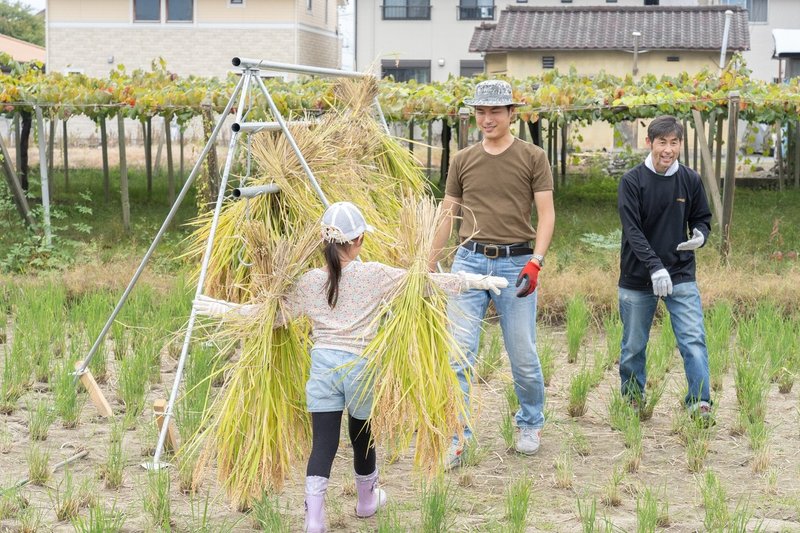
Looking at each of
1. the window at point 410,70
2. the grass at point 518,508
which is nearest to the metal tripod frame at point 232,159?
the grass at point 518,508

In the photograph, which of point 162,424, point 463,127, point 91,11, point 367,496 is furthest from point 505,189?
point 91,11

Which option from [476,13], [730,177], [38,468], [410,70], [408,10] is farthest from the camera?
[410,70]

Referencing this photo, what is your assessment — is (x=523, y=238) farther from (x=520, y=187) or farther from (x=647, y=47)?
(x=647, y=47)

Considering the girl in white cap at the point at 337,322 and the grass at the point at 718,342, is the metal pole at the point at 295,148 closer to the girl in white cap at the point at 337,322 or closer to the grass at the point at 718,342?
the girl in white cap at the point at 337,322

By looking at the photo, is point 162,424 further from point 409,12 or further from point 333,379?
point 409,12

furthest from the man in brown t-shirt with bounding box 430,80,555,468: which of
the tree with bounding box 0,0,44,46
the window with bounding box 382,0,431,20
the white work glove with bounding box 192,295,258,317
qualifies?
the tree with bounding box 0,0,44,46

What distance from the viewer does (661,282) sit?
4797 millimetres

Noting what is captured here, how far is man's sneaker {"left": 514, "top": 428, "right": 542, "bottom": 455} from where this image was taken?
4699 millimetres

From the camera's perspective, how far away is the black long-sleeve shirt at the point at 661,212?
495 cm

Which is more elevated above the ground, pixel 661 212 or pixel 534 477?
pixel 661 212

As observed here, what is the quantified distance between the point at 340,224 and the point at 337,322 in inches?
13.2

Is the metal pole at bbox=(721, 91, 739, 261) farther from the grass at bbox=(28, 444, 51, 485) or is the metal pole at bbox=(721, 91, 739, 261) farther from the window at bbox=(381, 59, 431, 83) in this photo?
the window at bbox=(381, 59, 431, 83)

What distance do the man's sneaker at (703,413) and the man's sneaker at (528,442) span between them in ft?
2.42

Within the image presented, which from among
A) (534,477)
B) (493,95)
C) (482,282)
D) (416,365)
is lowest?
(534,477)
